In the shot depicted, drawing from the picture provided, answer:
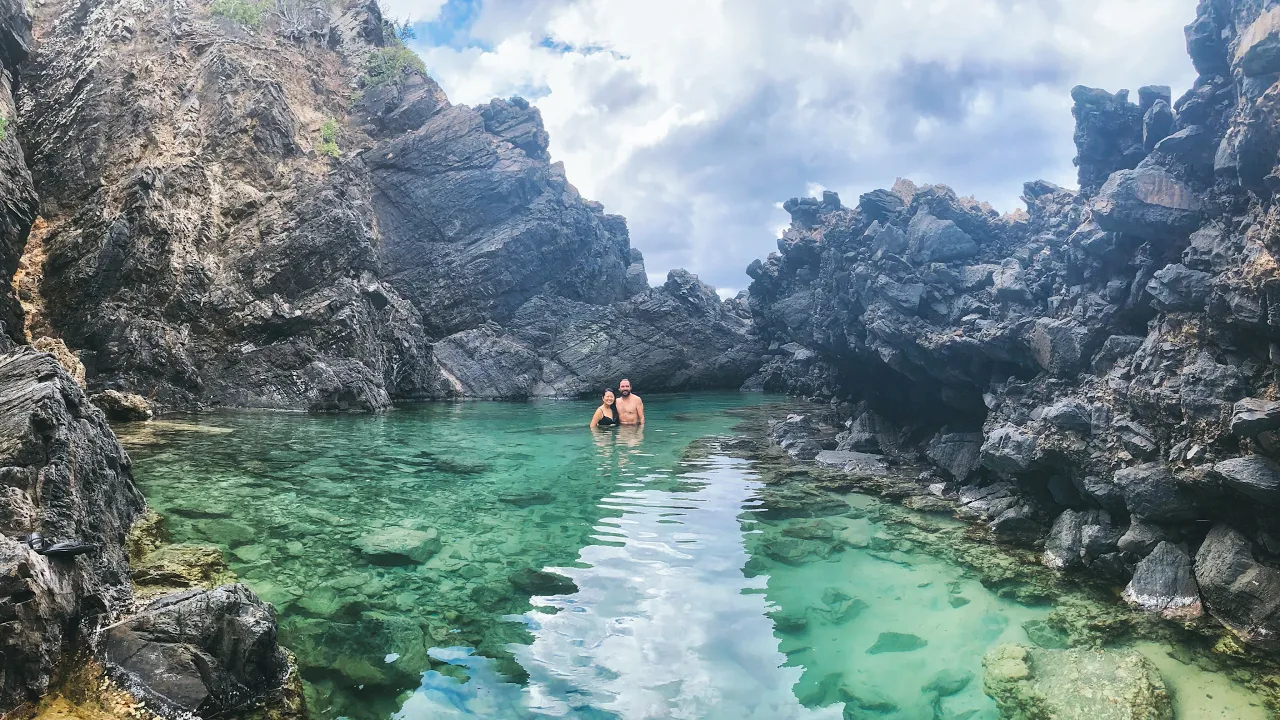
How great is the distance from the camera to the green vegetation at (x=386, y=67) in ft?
154

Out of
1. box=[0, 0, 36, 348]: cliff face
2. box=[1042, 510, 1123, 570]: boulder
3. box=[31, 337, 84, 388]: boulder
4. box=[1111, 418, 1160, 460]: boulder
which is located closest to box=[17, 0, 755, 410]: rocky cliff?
box=[31, 337, 84, 388]: boulder

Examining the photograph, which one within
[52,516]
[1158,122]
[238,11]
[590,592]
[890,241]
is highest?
[238,11]

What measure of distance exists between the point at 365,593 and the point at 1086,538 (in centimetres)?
959

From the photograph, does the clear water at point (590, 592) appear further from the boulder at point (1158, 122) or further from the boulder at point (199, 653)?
the boulder at point (1158, 122)

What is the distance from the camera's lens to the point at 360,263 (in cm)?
3139

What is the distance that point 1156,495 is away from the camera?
839 centimetres

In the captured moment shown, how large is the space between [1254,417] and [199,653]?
1059 cm

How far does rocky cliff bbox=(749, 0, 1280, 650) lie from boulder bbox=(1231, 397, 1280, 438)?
3 cm

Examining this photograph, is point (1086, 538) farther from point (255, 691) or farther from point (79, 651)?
point (79, 651)

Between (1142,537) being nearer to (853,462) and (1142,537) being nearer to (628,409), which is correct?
(853,462)

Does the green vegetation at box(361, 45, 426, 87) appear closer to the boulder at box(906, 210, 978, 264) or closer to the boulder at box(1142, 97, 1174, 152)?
the boulder at box(906, 210, 978, 264)

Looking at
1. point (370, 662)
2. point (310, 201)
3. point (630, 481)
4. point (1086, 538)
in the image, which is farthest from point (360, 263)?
point (1086, 538)

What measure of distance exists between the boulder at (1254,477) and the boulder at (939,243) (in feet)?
42.7

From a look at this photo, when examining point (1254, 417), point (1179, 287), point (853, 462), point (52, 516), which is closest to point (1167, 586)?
point (1254, 417)
